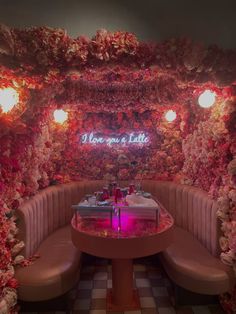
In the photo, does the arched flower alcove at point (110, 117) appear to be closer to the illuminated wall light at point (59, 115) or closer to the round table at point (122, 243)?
the illuminated wall light at point (59, 115)

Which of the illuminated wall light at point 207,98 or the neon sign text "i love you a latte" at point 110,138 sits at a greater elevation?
the illuminated wall light at point 207,98

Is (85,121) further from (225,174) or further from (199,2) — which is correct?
(199,2)

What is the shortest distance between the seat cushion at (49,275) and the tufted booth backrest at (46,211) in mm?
238

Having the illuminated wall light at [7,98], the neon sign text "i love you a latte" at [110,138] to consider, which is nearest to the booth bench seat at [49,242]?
the neon sign text "i love you a latte" at [110,138]

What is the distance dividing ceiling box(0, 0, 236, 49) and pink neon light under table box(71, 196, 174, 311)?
184 centimetres

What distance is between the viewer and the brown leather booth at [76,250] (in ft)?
10.4

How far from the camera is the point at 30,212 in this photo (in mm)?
3705

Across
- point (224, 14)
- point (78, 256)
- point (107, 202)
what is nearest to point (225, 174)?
point (107, 202)

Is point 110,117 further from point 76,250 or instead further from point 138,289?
point 138,289

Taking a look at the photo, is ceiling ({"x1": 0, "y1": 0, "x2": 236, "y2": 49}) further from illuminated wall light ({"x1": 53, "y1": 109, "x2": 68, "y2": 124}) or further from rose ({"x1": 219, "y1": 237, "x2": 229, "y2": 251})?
illuminated wall light ({"x1": 53, "y1": 109, "x2": 68, "y2": 124})

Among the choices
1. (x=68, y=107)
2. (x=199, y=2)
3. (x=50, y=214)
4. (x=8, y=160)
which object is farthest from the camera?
(x=68, y=107)

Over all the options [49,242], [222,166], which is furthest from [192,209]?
[49,242]

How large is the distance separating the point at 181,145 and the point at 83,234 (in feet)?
9.53

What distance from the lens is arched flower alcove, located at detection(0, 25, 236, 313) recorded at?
2.62 m
